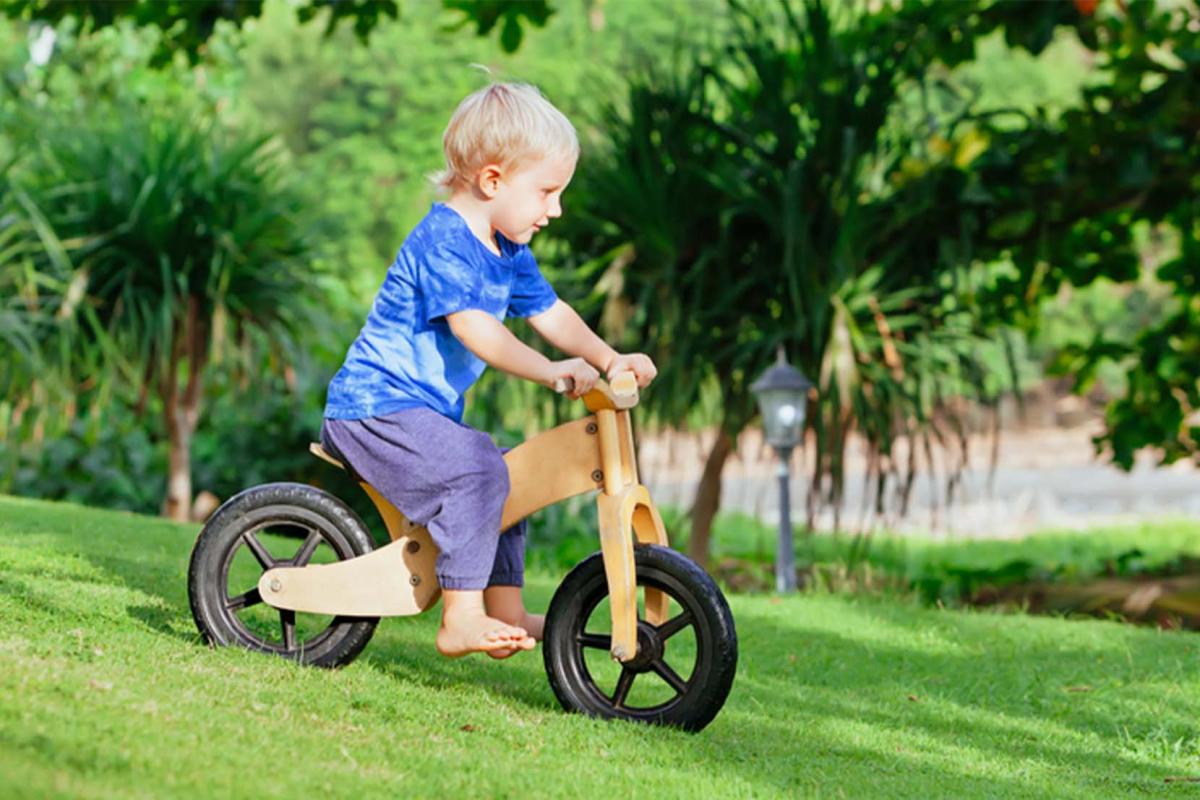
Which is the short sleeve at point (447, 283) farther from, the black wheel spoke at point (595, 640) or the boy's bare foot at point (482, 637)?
the black wheel spoke at point (595, 640)

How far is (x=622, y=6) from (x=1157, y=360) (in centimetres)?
3033

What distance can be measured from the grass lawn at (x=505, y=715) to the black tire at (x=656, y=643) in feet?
0.23

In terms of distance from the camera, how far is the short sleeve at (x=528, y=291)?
3.35 m

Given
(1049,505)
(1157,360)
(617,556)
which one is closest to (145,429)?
(1157,360)

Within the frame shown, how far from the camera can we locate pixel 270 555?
10.8ft

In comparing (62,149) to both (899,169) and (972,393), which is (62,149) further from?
(972,393)

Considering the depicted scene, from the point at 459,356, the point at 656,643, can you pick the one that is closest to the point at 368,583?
the point at 459,356

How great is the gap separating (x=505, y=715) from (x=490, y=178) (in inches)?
44.7

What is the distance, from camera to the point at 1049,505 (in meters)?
19.6

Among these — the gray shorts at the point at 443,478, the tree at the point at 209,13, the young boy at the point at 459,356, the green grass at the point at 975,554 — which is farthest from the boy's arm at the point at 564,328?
the tree at the point at 209,13

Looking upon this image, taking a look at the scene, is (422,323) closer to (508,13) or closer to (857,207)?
(508,13)

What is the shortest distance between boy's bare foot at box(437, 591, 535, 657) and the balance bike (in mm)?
130

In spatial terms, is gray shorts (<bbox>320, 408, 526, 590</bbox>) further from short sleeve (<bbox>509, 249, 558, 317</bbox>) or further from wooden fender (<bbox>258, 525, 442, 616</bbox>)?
short sleeve (<bbox>509, 249, 558, 317</bbox>)

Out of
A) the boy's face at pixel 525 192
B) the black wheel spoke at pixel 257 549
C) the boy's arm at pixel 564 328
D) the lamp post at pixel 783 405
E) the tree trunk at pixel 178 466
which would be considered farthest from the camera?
the tree trunk at pixel 178 466
